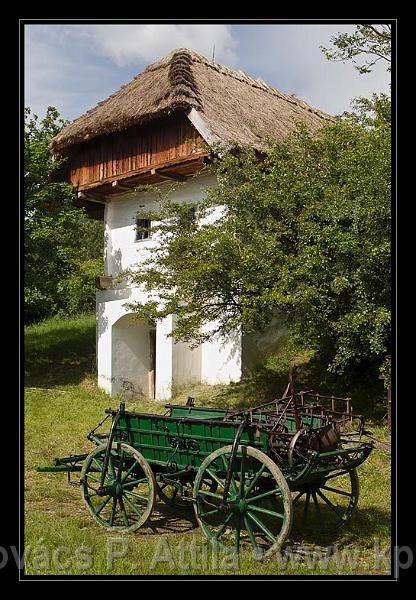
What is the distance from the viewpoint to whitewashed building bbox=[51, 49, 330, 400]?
47.7 ft

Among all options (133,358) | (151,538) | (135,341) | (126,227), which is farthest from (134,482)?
(126,227)

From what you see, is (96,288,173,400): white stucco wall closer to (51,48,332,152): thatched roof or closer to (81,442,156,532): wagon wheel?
(51,48,332,152): thatched roof

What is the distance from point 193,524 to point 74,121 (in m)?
14.2

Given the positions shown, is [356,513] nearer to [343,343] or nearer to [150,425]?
[150,425]

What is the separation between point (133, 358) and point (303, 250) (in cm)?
746

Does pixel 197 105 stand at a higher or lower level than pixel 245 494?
higher

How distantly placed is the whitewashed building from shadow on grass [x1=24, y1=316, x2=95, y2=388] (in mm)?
1621

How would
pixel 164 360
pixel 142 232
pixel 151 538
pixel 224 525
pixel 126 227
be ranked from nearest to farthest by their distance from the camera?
1. pixel 224 525
2. pixel 151 538
3. pixel 164 360
4. pixel 142 232
5. pixel 126 227

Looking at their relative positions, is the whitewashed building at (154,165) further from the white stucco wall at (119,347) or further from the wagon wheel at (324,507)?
the wagon wheel at (324,507)

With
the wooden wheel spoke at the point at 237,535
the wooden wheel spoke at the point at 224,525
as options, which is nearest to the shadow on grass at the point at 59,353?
the wooden wheel spoke at the point at 224,525

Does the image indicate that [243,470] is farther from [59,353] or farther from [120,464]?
[59,353]

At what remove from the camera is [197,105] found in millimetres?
14328
